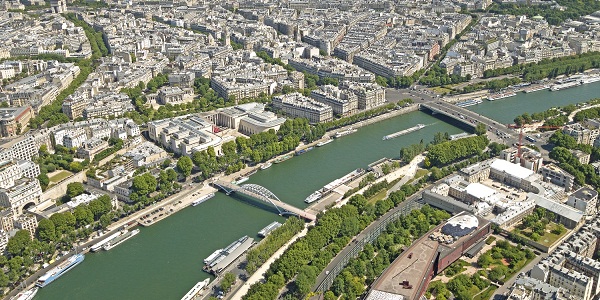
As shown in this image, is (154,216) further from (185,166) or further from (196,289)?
(196,289)

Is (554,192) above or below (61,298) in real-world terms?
above

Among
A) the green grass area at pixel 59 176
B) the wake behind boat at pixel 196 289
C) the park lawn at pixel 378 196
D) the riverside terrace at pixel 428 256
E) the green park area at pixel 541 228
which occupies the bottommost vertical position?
the green grass area at pixel 59 176

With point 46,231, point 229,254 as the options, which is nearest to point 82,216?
point 46,231

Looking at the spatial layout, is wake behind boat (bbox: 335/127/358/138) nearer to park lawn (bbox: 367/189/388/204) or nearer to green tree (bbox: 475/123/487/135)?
green tree (bbox: 475/123/487/135)

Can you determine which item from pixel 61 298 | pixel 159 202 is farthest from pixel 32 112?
pixel 61 298

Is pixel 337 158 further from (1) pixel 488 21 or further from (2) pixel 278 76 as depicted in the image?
(1) pixel 488 21

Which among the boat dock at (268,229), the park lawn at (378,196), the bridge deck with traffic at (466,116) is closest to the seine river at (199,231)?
the boat dock at (268,229)

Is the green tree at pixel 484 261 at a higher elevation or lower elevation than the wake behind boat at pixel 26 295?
higher

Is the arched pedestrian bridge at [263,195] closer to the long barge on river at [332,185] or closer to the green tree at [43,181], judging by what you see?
the long barge on river at [332,185]
